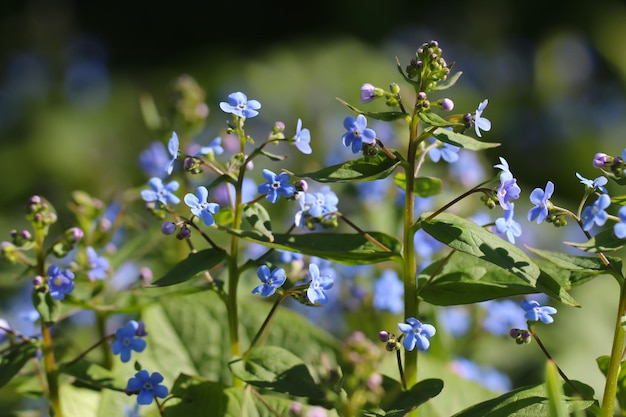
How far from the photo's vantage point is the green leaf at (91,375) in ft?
5.30

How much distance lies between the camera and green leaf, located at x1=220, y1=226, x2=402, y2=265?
57.7 inches

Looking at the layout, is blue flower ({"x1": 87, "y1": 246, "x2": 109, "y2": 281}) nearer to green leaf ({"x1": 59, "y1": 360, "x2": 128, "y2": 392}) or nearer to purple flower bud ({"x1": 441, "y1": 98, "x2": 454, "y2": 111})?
green leaf ({"x1": 59, "y1": 360, "x2": 128, "y2": 392})

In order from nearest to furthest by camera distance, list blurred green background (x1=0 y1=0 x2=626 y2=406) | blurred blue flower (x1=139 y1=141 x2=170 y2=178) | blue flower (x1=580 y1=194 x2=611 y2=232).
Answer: blue flower (x1=580 y1=194 x2=611 y2=232) < blurred blue flower (x1=139 y1=141 x2=170 y2=178) < blurred green background (x1=0 y1=0 x2=626 y2=406)

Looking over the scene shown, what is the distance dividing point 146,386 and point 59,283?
253 millimetres

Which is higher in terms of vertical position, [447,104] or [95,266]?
[447,104]

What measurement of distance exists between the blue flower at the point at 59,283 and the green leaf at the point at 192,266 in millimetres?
191

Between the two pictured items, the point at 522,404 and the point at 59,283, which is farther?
the point at 59,283

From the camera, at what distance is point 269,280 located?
1.47m

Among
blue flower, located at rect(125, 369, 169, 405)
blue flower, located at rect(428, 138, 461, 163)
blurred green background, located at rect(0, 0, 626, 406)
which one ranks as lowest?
blurred green background, located at rect(0, 0, 626, 406)

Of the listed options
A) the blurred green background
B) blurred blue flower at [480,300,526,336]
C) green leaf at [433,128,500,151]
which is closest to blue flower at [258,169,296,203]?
green leaf at [433,128,500,151]

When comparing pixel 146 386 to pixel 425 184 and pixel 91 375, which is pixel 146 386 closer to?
pixel 91 375

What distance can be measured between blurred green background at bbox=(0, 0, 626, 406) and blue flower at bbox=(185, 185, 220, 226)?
84.6 inches

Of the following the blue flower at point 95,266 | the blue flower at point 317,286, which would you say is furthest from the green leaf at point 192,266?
the blue flower at point 95,266

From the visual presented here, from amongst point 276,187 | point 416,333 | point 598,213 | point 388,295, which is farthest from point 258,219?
point 388,295
